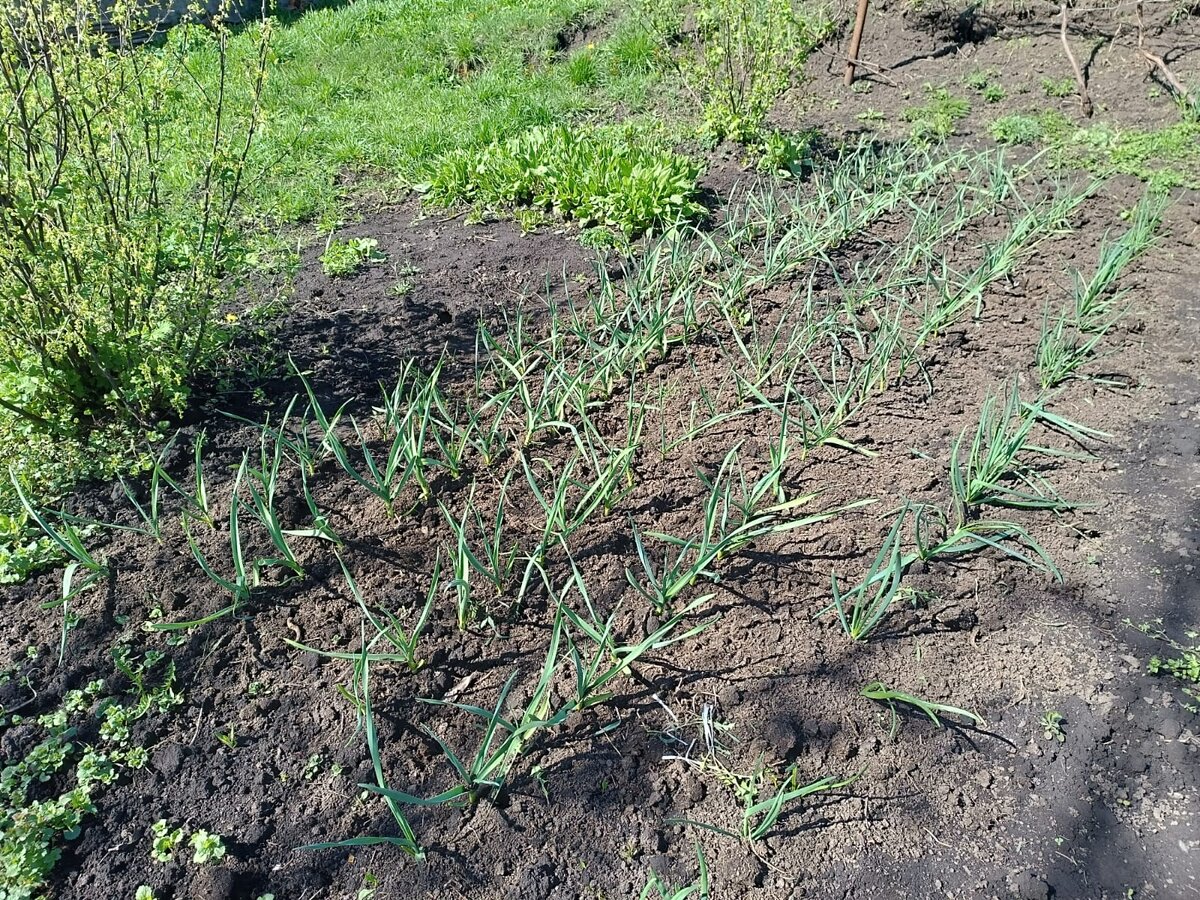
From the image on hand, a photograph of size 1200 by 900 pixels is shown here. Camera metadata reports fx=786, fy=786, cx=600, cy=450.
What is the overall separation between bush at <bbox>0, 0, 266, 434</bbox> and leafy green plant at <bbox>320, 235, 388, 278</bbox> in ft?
3.02

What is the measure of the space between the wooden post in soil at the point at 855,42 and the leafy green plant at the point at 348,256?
4085mm

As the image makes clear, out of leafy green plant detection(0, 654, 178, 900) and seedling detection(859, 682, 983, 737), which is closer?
leafy green plant detection(0, 654, 178, 900)

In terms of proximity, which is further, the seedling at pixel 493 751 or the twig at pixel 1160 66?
the twig at pixel 1160 66

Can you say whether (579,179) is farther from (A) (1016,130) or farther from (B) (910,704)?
(B) (910,704)

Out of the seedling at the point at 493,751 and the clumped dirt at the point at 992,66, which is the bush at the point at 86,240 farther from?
the clumped dirt at the point at 992,66

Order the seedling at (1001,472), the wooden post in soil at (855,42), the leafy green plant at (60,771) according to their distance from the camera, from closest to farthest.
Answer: the leafy green plant at (60,771)
the seedling at (1001,472)
the wooden post in soil at (855,42)

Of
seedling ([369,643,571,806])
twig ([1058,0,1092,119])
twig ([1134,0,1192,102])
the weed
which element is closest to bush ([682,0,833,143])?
twig ([1058,0,1092,119])

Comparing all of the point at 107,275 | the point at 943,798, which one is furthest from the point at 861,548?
the point at 107,275

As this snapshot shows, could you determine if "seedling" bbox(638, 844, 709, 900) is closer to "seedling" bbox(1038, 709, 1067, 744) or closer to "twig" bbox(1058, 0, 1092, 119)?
"seedling" bbox(1038, 709, 1067, 744)

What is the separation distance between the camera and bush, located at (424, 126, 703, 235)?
4.36 m

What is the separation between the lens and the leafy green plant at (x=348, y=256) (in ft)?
13.2

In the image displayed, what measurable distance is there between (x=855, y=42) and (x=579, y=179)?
2977 mm

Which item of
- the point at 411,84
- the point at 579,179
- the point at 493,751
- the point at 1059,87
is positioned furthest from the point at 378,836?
the point at 1059,87

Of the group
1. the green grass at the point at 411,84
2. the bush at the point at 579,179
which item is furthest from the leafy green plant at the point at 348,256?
the bush at the point at 579,179
